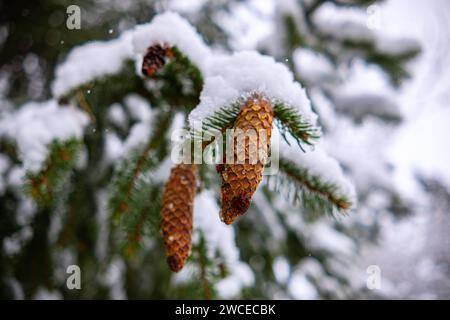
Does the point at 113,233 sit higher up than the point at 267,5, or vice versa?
the point at 267,5

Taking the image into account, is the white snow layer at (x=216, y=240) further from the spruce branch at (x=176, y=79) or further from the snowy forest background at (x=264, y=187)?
the snowy forest background at (x=264, y=187)

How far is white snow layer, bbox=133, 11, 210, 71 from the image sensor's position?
1.11 metres

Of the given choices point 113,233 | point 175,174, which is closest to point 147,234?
point 175,174

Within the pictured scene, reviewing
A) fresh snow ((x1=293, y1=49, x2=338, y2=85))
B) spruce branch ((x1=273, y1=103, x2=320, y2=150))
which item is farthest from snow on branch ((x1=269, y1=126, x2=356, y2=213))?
fresh snow ((x1=293, y1=49, x2=338, y2=85))

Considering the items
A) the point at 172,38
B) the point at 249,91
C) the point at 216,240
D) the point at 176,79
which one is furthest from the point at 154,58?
the point at 216,240

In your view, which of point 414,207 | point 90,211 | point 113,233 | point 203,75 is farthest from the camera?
point 414,207

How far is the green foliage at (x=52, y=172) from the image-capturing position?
1217 millimetres

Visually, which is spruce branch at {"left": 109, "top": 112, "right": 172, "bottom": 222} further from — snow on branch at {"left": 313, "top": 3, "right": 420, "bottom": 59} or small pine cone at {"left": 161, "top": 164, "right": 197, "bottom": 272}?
snow on branch at {"left": 313, "top": 3, "right": 420, "bottom": 59}

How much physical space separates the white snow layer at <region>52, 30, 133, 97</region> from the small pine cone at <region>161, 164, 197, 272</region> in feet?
1.42

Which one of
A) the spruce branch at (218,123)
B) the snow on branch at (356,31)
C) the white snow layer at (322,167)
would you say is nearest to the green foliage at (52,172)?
the spruce branch at (218,123)

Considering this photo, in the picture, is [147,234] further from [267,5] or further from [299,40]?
[267,5]

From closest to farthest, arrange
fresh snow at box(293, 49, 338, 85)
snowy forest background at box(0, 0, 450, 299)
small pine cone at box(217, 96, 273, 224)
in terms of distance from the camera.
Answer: small pine cone at box(217, 96, 273, 224) < snowy forest background at box(0, 0, 450, 299) < fresh snow at box(293, 49, 338, 85)

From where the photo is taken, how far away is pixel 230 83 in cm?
96
